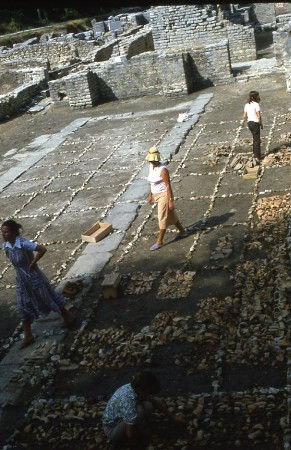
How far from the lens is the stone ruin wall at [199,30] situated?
18984 millimetres

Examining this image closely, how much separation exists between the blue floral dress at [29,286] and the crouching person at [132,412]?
2293 millimetres

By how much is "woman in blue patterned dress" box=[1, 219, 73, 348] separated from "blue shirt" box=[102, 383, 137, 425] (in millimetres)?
2296

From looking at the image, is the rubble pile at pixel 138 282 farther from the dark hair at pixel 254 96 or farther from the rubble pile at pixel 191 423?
the dark hair at pixel 254 96

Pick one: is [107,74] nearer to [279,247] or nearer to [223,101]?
[223,101]

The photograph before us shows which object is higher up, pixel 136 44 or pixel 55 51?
pixel 136 44

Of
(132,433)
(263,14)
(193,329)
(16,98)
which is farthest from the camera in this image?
(263,14)

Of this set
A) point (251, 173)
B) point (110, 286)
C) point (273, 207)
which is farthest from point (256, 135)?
point (110, 286)

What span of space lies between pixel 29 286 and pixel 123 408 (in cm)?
251

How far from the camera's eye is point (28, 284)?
643cm

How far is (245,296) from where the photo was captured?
6.52 m

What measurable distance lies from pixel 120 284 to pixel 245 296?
1790 millimetres

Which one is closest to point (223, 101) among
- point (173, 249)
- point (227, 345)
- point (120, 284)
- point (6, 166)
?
point (6, 166)

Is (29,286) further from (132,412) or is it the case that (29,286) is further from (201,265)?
(132,412)

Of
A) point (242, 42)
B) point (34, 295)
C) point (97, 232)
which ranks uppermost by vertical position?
point (242, 42)
